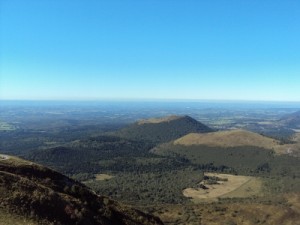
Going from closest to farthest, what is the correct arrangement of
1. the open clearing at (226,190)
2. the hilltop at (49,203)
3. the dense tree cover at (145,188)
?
1. the hilltop at (49,203)
2. the dense tree cover at (145,188)
3. the open clearing at (226,190)

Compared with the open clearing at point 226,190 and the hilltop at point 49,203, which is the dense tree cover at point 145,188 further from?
the hilltop at point 49,203

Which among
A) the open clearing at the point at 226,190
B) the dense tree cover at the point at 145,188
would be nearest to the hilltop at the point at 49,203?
the dense tree cover at the point at 145,188

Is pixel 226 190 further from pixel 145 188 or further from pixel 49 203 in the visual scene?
pixel 49 203

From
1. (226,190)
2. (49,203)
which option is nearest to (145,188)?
(226,190)

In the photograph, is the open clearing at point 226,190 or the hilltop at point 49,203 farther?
the open clearing at point 226,190

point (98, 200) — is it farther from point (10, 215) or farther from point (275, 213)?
point (275, 213)

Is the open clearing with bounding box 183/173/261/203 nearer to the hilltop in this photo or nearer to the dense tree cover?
the dense tree cover
